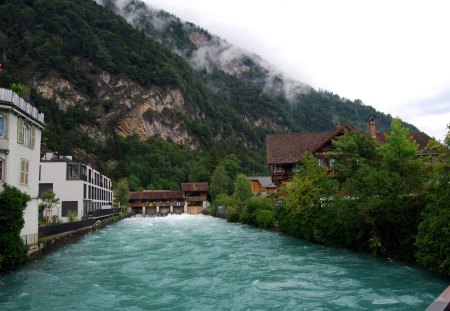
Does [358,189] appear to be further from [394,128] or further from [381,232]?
[394,128]

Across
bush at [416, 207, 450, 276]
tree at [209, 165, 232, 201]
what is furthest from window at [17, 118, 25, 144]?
tree at [209, 165, 232, 201]

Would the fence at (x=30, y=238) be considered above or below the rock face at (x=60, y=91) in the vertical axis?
below

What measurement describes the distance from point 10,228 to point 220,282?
445 inches

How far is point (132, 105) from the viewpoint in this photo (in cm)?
17162

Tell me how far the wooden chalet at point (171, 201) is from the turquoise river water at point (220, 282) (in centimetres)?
8276

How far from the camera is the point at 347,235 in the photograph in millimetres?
27203

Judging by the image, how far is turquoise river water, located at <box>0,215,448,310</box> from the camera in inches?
621

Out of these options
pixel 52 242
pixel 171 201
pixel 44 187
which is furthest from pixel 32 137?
pixel 171 201

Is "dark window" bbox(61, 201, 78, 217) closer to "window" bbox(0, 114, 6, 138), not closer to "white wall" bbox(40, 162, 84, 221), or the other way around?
"white wall" bbox(40, 162, 84, 221)

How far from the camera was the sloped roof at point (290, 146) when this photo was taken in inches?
2083

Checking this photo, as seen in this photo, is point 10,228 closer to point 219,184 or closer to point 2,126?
point 2,126

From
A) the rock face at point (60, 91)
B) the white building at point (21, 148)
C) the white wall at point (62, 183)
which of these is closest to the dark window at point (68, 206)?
the white wall at point (62, 183)

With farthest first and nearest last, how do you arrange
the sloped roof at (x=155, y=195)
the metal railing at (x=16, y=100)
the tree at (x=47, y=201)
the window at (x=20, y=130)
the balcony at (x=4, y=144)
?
the sloped roof at (x=155, y=195) → the tree at (x=47, y=201) → the window at (x=20, y=130) → the metal railing at (x=16, y=100) → the balcony at (x=4, y=144)

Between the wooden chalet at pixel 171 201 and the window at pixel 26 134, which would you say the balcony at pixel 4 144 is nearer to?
the window at pixel 26 134
